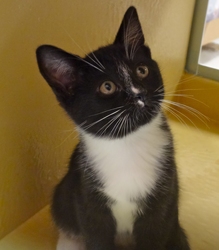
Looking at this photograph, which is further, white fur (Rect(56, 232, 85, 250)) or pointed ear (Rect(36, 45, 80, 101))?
white fur (Rect(56, 232, 85, 250))

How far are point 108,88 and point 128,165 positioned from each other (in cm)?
19

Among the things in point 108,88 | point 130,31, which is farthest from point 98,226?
point 130,31

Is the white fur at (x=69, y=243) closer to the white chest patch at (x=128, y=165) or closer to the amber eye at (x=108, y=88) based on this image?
the white chest patch at (x=128, y=165)

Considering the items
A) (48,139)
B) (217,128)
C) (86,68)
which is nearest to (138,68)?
(86,68)

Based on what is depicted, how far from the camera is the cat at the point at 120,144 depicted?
81 centimetres

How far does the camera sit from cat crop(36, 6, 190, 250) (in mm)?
811

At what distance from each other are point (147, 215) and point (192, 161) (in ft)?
1.74

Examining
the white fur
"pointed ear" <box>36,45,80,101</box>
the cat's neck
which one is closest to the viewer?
"pointed ear" <box>36,45,80,101</box>

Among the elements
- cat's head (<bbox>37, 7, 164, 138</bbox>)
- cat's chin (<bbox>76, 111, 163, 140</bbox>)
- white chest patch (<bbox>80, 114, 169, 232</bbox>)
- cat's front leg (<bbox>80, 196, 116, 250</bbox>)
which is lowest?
cat's front leg (<bbox>80, 196, 116, 250</bbox>)

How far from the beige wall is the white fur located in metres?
0.16

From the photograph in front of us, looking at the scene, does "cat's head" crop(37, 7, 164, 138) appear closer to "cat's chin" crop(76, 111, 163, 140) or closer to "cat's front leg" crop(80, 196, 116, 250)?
"cat's chin" crop(76, 111, 163, 140)

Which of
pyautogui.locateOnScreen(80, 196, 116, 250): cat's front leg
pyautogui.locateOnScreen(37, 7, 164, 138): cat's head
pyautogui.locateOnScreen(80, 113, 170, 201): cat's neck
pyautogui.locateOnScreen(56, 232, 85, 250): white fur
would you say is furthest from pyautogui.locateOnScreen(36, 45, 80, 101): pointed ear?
pyautogui.locateOnScreen(56, 232, 85, 250): white fur

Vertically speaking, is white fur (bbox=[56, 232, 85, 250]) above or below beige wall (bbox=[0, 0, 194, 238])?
below

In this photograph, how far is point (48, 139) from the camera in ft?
3.74
